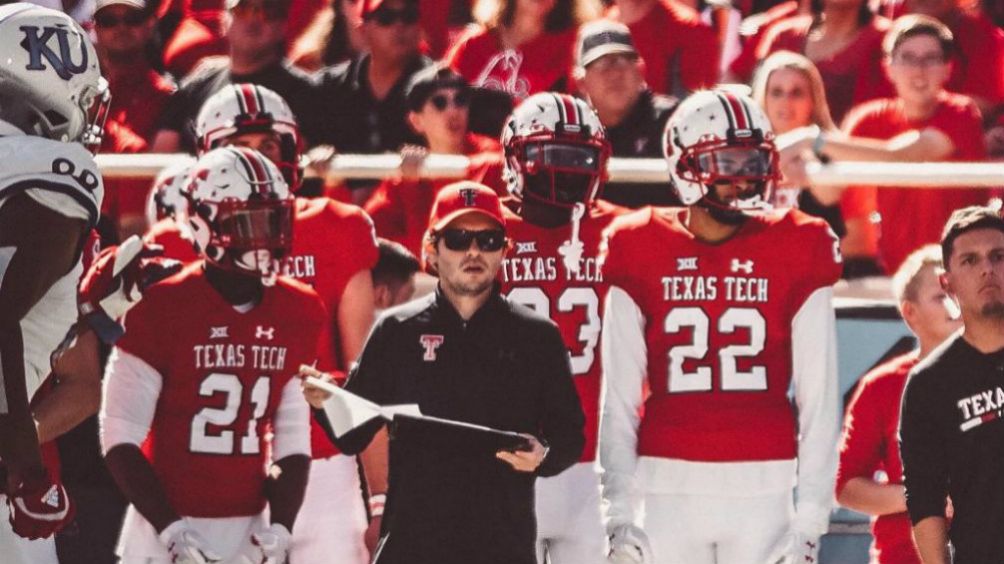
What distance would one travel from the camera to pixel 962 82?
880 centimetres

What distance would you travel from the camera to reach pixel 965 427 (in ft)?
18.5

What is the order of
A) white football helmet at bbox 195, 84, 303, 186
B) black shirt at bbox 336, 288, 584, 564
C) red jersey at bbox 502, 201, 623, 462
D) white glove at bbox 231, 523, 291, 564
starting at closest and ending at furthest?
black shirt at bbox 336, 288, 584, 564
white glove at bbox 231, 523, 291, 564
red jersey at bbox 502, 201, 623, 462
white football helmet at bbox 195, 84, 303, 186

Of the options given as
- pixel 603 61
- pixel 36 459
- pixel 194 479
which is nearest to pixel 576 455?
pixel 194 479

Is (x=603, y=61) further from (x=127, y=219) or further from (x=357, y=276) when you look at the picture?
(x=127, y=219)

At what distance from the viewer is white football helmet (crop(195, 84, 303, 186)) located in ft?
24.8

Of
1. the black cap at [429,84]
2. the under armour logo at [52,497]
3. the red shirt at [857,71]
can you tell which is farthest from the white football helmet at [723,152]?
the under armour logo at [52,497]

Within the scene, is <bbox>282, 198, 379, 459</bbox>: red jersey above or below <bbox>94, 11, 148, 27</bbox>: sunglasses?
below

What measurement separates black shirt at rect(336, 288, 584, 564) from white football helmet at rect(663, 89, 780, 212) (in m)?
0.74

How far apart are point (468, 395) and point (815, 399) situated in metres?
1.07

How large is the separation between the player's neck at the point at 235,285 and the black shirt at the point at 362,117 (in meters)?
1.94

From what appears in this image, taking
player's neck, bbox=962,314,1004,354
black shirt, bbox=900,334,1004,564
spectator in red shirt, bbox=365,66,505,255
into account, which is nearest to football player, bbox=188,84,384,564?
spectator in red shirt, bbox=365,66,505,255

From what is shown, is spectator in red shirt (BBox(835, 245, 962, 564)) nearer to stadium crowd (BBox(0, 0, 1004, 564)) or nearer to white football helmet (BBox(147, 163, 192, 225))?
stadium crowd (BBox(0, 0, 1004, 564))

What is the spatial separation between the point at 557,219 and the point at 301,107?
208cm

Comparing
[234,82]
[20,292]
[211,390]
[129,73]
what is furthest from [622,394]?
[129,73]
